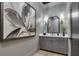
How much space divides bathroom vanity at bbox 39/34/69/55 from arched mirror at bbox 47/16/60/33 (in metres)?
0.55

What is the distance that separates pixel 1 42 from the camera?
1532 mm

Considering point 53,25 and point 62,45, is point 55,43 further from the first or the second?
point 53,25

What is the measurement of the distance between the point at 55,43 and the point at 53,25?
100 cm

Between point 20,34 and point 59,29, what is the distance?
2217mm

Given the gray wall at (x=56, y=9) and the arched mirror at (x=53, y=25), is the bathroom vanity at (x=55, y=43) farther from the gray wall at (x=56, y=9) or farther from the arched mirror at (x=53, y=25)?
the gray wall at (x=56, y=9)

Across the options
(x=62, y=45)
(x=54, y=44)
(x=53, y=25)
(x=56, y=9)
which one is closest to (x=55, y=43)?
(x=54, y=44)

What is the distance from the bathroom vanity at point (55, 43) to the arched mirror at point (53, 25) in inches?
21.5

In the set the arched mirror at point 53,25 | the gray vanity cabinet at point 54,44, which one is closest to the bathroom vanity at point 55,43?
the gray vanity cabinet at point 54,44

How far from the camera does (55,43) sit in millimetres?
3250

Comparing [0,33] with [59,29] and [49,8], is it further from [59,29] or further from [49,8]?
[49,8]

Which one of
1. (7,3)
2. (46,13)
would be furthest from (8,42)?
(46,13)

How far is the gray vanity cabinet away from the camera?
3004 millimetres

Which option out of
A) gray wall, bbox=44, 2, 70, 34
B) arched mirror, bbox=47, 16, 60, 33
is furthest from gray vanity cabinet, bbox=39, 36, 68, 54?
gray wall, bbox=44, 2, 70, 34

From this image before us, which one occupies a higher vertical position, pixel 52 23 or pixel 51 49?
pixel 52 23
